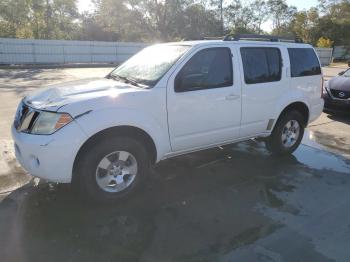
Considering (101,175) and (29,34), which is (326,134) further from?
(29,34)

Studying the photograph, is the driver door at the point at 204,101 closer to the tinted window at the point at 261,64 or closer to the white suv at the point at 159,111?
the white suv at the point at 159,111

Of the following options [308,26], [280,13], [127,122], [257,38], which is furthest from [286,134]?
[280,13]

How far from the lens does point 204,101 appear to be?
478cm

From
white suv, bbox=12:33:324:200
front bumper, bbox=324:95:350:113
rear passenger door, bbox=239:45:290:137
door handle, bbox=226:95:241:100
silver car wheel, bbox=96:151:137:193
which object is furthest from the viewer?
front bumper, bbox=324:95:350:113

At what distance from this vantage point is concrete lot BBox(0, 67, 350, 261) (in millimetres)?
3383

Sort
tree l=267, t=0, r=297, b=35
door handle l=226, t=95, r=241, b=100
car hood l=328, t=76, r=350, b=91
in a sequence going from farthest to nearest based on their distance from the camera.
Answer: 1. tree l=267, t=0, r=297, b=35
2. car hood l=328, t=76, r=350, b=91
3. door handle l=226, t=95, r=241, b=100

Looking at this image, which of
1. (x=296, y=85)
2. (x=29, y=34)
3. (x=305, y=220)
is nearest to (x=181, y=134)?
(x=305, y=220)

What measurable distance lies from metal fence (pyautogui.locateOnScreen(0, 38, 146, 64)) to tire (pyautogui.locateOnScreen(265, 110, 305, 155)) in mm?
22003

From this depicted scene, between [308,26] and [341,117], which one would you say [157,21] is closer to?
[308,26]

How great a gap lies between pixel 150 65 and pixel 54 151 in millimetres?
1824

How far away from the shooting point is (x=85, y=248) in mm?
3379

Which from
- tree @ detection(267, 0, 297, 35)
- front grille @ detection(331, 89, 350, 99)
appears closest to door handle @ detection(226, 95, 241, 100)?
Result: front grille @ detection(331, 89, 350, 99)

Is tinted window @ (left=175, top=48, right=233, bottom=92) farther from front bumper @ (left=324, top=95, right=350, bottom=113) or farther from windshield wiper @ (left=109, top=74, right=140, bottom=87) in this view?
front bumper @ (left=324, top=95, right=350, bottom=113)

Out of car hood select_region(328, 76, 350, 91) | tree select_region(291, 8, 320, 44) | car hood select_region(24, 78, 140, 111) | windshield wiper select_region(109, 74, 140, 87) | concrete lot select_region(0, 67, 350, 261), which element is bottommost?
concrete lot select_region(0, 67, 350, 261)
